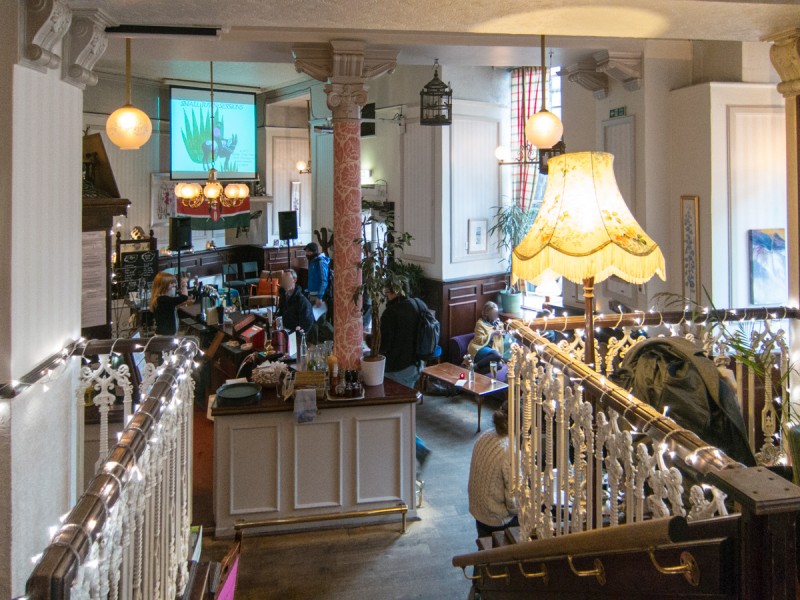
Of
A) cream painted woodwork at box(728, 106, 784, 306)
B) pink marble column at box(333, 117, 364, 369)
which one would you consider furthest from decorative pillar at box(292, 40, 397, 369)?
cream painted woodwork at box(728, 106, 784, 306)

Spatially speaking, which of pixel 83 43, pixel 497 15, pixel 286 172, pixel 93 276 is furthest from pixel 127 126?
pixel 286 172

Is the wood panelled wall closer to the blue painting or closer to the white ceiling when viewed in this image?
the blue painting

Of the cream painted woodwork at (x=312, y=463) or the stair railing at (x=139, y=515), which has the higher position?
the stair railing at (x=139, y=515)

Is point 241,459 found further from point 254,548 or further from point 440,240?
point 440,240

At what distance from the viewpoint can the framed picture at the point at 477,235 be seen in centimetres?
1111

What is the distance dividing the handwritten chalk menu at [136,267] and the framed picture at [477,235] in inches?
180

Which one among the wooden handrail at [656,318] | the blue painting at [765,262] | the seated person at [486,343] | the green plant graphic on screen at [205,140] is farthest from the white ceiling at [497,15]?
the green plant graphic on screen at [205,140]

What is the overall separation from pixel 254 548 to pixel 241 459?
2.16 ft

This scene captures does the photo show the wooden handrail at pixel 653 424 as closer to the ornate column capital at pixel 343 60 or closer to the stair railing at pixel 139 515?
the stair railing at pixel 139 515

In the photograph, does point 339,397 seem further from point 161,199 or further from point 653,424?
point 161,199

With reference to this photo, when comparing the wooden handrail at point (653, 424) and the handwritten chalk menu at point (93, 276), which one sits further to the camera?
the handwritten chalk menu at point (93, 276)

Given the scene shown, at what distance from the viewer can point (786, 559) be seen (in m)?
1.31

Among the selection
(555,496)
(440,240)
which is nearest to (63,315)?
(555,496)

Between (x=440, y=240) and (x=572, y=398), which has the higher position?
(x=440, y=240)
